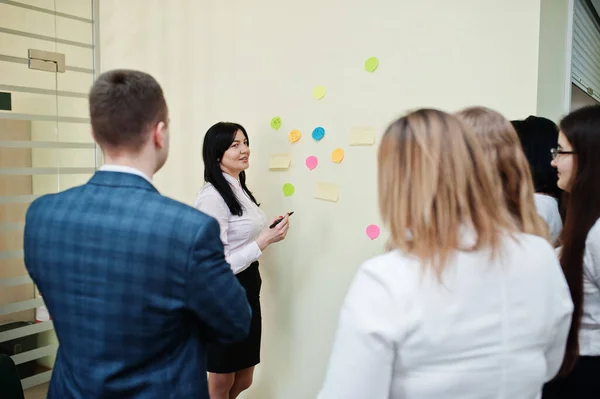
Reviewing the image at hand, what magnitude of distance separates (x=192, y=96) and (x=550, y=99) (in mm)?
1918

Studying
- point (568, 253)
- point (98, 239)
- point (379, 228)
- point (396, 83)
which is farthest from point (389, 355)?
point (396, 83)

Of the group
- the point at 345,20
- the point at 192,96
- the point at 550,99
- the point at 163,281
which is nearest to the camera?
the point at 163,281

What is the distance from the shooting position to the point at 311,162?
2.25m

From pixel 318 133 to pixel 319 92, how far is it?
20 cm

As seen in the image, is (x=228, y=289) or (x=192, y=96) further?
(x=192, y=96)

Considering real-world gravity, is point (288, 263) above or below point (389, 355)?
below

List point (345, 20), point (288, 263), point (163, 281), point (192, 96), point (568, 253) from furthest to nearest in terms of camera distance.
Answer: point (192, 96) → point (288, 263) → point (345, 20) → point (568, 253) → point (163, 281)

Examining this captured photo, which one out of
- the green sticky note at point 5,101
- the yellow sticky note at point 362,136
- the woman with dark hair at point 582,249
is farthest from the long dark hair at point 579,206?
the green sticky note at point 5,101

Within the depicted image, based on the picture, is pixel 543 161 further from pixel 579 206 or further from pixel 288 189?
pixel 288 189

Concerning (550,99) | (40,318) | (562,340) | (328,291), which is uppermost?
(550,99)

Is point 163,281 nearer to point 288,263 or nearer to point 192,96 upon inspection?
point 288,263

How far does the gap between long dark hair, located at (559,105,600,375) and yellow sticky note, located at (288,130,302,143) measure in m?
1.27

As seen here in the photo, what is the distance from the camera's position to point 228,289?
102 cm

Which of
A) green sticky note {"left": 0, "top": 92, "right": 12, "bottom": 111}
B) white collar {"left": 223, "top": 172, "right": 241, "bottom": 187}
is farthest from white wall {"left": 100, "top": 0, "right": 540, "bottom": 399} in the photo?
green sticky note {"left": 0, "top": 92, "right": 12, "bottom": 111}
